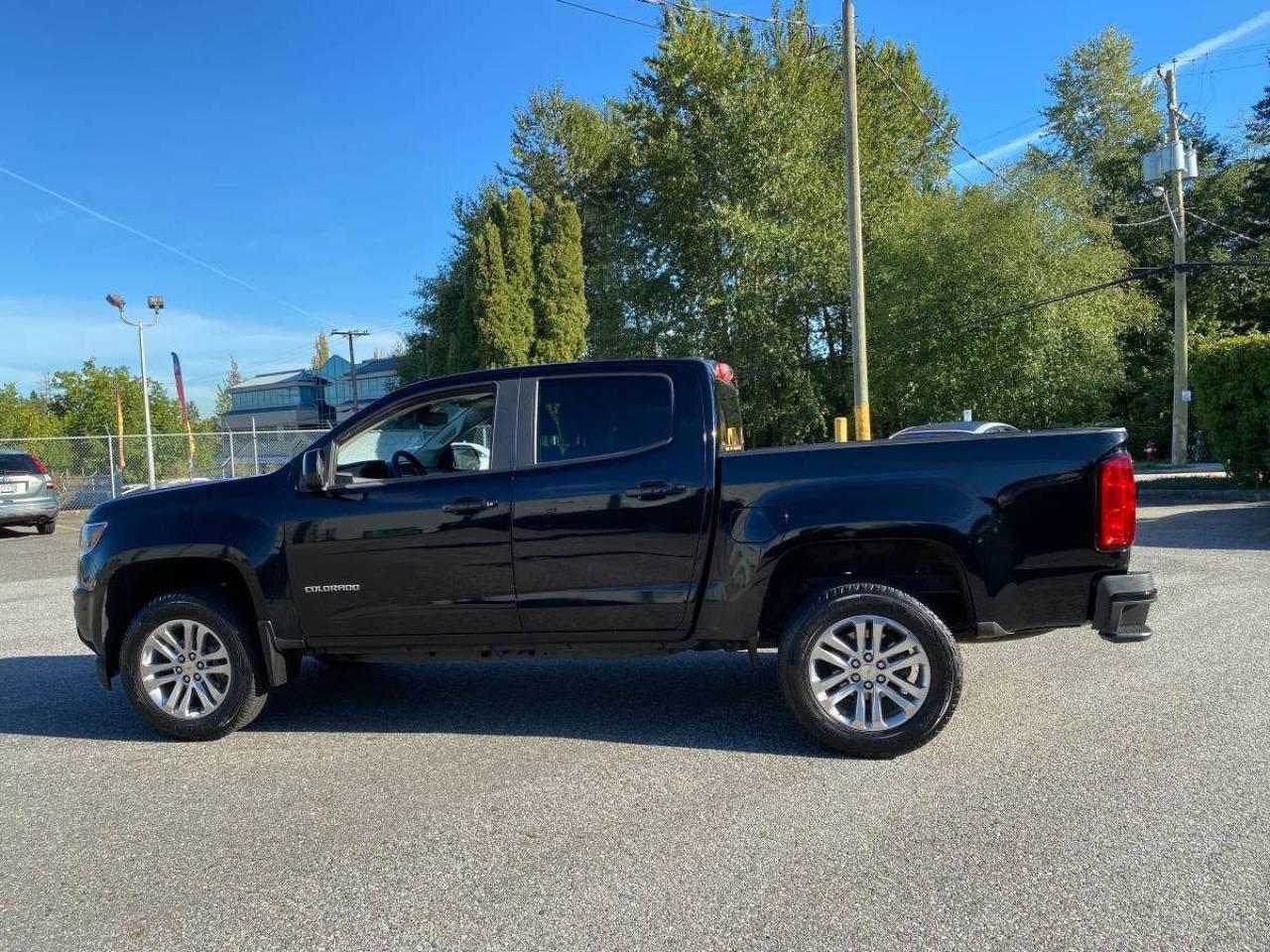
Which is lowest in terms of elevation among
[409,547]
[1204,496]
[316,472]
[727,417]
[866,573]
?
[1204,496]

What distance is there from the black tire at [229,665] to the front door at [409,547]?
14.7 inches

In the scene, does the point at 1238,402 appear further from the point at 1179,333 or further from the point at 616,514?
the point at 616,514

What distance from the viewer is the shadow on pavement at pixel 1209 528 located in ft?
37.1

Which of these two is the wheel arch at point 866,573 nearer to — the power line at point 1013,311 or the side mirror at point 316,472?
the side mirror at point 316,472

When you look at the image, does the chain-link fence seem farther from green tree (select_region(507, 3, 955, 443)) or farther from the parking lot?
the parking lot

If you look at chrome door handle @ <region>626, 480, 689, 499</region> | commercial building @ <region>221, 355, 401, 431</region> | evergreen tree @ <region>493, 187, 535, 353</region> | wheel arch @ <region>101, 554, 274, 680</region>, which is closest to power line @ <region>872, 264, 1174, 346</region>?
evergreen tree @ <region>493, 187, 535, 353</region>

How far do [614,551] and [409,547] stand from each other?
1072 millimetres

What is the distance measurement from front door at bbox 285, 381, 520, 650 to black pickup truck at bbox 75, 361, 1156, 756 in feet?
0.04

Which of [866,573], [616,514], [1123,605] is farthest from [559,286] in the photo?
[1123,605]

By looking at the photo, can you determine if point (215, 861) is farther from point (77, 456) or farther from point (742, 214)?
point (742, 214)

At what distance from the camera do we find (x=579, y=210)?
3872 centimetres

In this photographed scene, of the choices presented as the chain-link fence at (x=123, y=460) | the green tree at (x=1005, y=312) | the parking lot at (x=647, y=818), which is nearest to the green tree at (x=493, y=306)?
the chain-link fence at (x=123, y=460)

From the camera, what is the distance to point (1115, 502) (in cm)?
415

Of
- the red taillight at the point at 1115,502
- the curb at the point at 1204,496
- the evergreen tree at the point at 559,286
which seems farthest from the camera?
the evergreen tree at the point at 559,286
